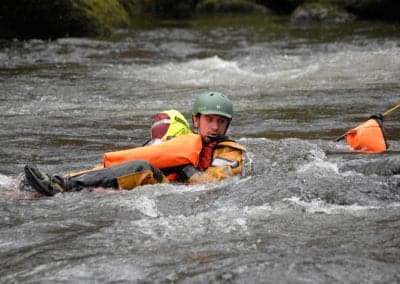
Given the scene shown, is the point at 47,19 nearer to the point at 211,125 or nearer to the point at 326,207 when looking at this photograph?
the point at 211,125

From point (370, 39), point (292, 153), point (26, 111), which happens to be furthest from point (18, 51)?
point (292, 153)

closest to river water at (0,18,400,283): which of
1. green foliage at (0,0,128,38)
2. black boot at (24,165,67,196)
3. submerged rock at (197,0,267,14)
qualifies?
black boot at (24,165,67,196)

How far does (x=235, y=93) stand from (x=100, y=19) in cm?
943

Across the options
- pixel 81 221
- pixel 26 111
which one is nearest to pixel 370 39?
pixel 26 111

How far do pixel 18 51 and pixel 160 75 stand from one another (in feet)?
15.1

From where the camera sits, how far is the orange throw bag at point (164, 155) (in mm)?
6121

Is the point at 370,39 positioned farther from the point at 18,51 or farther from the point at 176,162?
the point at 176,162

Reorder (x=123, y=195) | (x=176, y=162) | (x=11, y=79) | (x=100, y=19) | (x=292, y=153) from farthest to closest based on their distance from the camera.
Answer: (x=100, y=19)
(x=11, y=79)
(x=292, y=153)
(x=176, y=162)
(x=123, y=195)

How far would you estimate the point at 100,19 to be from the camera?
1967 centimetres

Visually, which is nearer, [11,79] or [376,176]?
[376,176]

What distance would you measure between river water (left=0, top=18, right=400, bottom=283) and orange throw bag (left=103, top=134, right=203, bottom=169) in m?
0.34

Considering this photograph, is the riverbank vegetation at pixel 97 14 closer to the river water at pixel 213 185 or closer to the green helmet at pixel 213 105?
the river water at pixel 213 185

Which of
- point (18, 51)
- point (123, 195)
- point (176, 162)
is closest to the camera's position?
point (123, 195)

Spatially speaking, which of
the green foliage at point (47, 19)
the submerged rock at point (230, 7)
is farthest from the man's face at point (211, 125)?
the submerged rock at point (230, 7)
